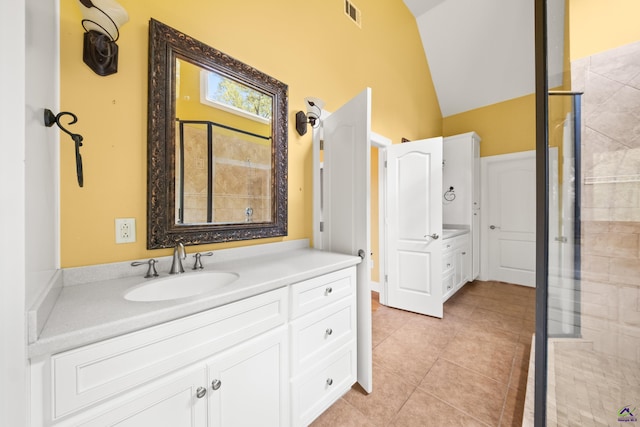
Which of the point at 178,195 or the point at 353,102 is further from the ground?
the point at 353,102

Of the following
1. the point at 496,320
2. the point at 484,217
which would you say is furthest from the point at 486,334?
the point at 484,217

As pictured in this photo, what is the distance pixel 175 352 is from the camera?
799mm

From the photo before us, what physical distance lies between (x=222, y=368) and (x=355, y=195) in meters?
1.16

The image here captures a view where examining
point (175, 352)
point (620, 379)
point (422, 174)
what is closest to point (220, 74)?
point (175, 352)

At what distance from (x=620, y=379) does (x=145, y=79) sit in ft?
9.24

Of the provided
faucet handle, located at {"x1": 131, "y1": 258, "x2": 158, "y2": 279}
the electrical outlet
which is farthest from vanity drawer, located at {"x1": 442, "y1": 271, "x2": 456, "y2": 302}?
the electrical outlet

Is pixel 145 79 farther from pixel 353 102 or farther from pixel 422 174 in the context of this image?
pixel 422 174

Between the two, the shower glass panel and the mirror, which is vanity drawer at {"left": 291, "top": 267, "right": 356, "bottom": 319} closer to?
the mirror

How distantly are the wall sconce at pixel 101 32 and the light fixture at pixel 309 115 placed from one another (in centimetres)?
109

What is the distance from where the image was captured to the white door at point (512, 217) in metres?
3.69

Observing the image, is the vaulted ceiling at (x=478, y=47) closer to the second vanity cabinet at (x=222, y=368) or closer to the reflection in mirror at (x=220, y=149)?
the reflection in mirror at (x=220, y=149)

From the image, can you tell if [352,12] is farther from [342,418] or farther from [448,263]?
[342,418]

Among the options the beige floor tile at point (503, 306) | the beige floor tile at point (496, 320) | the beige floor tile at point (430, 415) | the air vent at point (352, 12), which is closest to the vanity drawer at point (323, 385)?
the beige floor tile at point (430, 415)

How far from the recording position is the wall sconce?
0.97 metres
